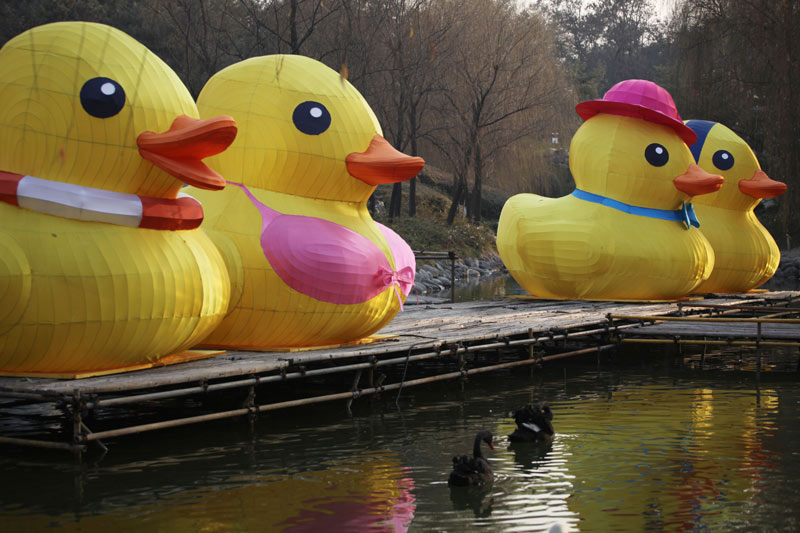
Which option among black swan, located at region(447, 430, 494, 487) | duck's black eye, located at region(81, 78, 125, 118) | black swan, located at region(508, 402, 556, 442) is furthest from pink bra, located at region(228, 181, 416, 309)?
black swan, located at region(447, 430, 494, 487)

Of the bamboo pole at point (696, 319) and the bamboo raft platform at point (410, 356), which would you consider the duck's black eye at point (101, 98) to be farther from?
the bamboo pole at point (696, 319)

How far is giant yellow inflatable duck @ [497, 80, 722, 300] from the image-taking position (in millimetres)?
14789

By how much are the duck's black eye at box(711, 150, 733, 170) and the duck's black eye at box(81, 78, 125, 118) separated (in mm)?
12267

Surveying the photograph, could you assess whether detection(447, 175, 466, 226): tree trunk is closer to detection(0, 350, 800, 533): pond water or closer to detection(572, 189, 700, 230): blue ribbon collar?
detection(572, 189, 700, 230): blue ribbon collar

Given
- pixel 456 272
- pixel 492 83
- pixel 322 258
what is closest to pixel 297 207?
pixel 322 258

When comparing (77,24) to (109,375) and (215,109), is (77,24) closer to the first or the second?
(215,109)

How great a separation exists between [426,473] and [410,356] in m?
2.73

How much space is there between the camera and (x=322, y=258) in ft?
30.8

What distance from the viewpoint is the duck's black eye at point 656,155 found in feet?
48.8

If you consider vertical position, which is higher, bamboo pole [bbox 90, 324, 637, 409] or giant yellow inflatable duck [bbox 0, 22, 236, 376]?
giant yellow inflatable duck [bbox 0, 22, 236, 376]

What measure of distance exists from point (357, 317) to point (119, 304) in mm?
2734

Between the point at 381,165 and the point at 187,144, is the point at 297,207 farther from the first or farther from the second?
the point at 187,144

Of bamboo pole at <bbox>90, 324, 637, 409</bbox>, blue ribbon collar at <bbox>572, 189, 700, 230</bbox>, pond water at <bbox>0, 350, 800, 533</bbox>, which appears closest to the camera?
pond water at <bbox>0, 350, 800, 533</bbox>

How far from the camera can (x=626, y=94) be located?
15.2m
